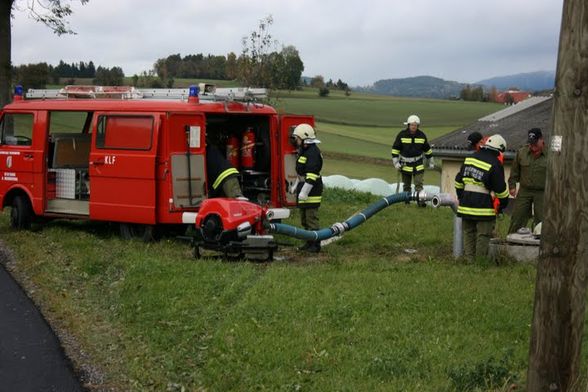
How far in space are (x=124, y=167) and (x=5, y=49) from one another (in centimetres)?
895

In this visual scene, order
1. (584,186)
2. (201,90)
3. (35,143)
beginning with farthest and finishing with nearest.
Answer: (35,143), (201,90), (584,186)

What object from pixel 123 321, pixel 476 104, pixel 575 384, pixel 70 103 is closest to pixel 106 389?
pixel 123 321

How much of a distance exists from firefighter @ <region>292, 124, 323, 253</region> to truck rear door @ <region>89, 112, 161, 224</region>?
6.91 feet

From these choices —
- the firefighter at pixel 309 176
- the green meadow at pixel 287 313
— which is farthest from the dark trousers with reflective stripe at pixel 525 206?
the firefighter at pixel 309 176

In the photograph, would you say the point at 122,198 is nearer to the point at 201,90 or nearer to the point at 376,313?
the point at 201,90

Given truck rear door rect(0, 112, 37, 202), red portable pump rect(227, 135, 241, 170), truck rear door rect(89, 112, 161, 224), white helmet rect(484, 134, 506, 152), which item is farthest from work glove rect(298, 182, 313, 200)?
truck rear door rect(0, 112, 37, 202)

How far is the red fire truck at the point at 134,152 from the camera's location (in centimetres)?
1062

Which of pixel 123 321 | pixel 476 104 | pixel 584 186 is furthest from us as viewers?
pixel 476 104

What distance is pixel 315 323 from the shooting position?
6.69m

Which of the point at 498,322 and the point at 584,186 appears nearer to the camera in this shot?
the point at 584,186

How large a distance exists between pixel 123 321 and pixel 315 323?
2005mm

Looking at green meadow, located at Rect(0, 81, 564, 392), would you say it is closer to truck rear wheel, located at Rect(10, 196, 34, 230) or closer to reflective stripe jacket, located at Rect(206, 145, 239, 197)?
truck rear wheel, located at Rect(10, 196, 34, 230)

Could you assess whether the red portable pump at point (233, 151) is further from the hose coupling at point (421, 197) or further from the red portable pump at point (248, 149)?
the hose coupling at point (421, 197)

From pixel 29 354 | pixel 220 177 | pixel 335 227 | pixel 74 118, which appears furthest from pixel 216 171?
pixel 29 354
